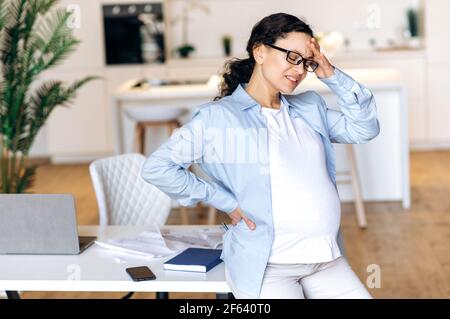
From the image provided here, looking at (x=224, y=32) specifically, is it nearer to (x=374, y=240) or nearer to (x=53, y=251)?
(x=374, y=240)

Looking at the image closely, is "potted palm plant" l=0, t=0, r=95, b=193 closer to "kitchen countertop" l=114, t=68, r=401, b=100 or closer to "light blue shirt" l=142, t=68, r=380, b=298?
"kitchen countertop" l=114, t=68, r=401, b=100

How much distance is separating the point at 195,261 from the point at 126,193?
3.95 feet

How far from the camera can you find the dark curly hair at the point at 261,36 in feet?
7.97

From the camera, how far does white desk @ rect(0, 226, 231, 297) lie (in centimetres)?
247

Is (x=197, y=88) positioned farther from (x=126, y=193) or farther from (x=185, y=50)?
A: (x=126, y=193)

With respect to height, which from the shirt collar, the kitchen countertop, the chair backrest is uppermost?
the shirt collar

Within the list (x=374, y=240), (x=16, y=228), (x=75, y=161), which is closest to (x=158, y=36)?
(x=75, y=161)

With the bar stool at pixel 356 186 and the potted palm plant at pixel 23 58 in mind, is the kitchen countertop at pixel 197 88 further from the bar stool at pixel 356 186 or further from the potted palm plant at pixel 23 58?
the potted palm plant at pixel 23 58

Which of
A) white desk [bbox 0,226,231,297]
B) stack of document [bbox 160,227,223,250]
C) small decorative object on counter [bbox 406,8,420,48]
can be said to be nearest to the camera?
white desk [bbox 0,226,231,297]

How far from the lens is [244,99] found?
254 cm

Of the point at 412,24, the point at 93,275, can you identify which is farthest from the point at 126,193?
the point at 412,24

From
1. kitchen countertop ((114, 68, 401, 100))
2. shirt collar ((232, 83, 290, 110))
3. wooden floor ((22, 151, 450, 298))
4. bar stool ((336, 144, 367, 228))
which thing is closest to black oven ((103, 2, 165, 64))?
wooden floor ((22, 151, 450, 298))

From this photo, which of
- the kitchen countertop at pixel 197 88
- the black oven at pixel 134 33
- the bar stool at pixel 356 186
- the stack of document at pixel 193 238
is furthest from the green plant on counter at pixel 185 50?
the stack of document at pixel 193 238

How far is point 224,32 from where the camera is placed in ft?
27.9
